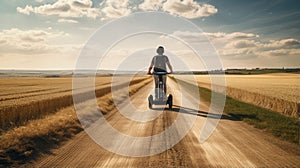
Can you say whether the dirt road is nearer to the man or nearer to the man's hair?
the man

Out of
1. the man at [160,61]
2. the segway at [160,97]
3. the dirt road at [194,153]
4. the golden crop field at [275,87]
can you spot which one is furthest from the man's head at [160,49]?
the golden crop field at [275,87]

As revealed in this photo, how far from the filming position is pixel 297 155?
7.17m

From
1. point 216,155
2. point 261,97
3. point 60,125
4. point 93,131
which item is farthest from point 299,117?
point 60,125

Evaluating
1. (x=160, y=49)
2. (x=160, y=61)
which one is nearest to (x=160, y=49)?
(x=160, y=49)

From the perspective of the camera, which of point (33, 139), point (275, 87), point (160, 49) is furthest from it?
point (275, 87)

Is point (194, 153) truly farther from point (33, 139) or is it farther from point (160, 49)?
point (160, 49)

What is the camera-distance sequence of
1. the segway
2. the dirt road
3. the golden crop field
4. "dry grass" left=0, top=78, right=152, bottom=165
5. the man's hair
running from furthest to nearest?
the golden crop field → the segway → the man's hair → "dry grass" left=0, top=78, right=152, bottom=165 → the dirt road

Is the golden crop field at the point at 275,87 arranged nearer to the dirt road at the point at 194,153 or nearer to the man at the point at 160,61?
the man at the point at 160,61

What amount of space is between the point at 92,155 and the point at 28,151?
1728mm

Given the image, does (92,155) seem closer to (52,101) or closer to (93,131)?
(93,131)

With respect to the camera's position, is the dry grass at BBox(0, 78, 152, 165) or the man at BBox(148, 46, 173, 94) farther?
the man at BBox(148, 46, 173, 94)

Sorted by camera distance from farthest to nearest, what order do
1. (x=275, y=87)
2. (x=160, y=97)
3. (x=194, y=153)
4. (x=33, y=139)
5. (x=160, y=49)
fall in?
(x=275, y=87)
(x=160, y=97)
(x=160, y=49)
(x=33, y=139)
(x=194, y=153)

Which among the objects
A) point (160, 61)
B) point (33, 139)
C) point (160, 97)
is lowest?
point (33, 139)

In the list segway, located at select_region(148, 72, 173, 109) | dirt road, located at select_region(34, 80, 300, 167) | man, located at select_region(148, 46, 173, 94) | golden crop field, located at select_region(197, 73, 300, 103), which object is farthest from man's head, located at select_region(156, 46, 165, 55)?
golden crop field, located at select_region(197, 73, 300, 103)
